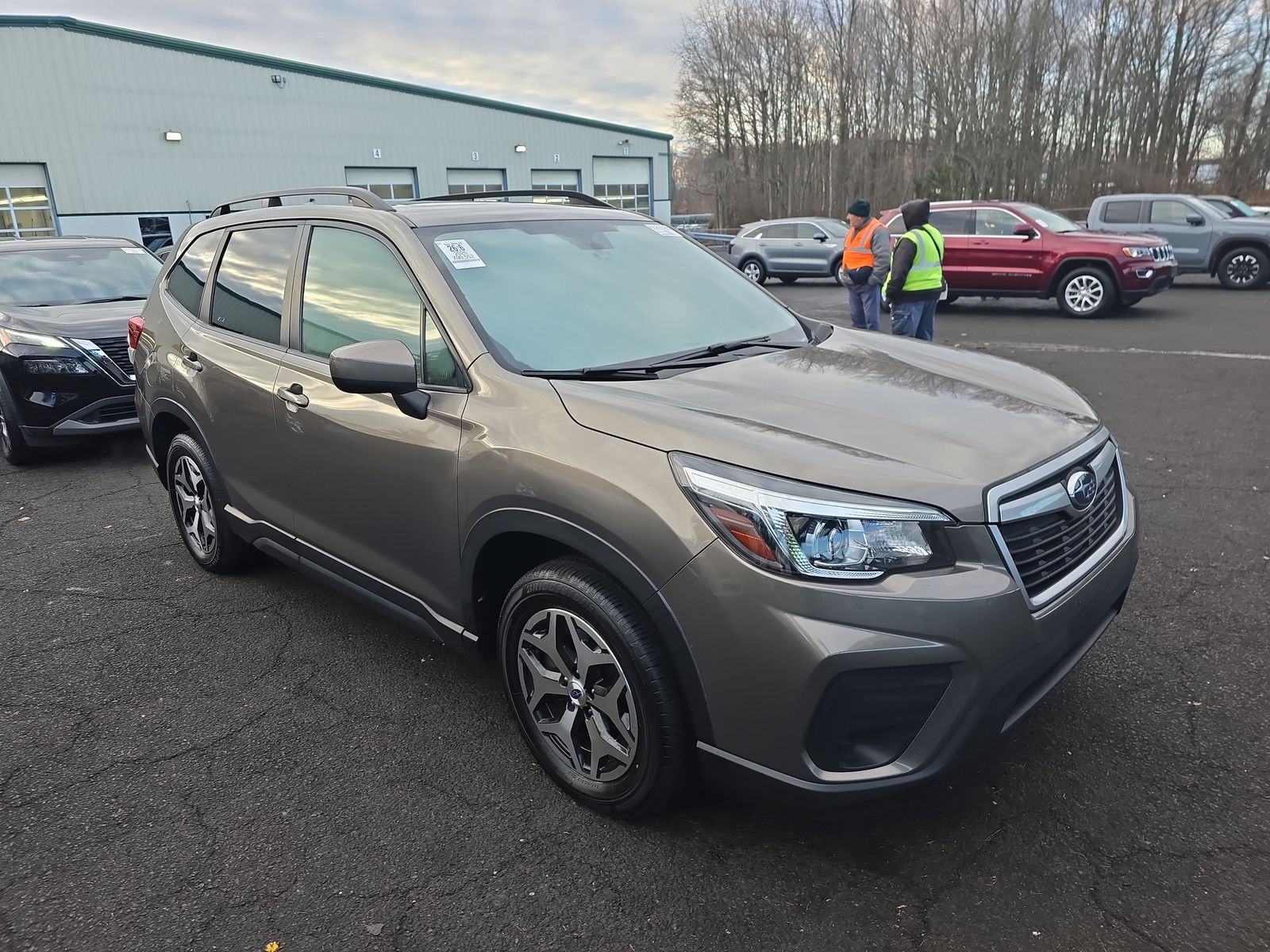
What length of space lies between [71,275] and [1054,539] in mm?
8388

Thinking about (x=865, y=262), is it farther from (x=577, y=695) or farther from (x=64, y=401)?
(x=577, y=695)

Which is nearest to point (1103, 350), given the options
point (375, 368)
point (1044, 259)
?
point (1044, 259)

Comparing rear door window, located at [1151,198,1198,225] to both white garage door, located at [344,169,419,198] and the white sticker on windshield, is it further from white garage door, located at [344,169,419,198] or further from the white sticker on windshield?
white garage door, located at [344,169,419,198]

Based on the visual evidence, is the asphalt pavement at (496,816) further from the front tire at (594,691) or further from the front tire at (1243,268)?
the front tire at (1243,268)

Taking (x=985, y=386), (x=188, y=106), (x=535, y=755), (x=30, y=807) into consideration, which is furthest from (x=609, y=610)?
(x=188, y=106)

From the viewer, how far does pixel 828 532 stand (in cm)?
205

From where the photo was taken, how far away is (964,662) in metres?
2.01

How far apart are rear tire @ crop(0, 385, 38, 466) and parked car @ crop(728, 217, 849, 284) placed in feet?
49.4

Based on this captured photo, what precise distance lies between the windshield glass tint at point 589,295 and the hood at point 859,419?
282mm

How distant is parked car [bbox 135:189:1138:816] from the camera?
2.04 m

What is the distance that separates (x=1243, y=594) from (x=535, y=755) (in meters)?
3.23

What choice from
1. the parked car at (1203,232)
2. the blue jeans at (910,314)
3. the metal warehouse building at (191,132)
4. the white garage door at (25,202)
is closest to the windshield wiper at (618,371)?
the blue jeans at (910,314)

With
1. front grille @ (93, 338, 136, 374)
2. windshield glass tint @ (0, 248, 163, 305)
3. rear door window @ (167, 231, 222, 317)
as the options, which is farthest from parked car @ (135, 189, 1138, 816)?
windshield glass tint @ (0, 248, 163, 305)

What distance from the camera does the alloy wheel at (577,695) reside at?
242 cm
